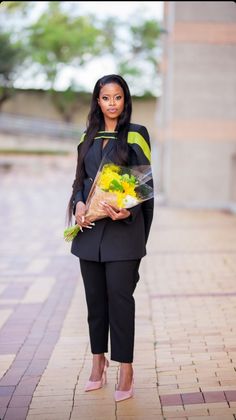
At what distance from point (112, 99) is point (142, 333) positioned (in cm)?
241

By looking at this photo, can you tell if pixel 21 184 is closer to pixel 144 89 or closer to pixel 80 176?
pixel 144 89

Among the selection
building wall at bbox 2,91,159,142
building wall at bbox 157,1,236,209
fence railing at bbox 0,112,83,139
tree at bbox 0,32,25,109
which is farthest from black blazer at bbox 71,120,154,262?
building wall at bbox 2,91,159,142

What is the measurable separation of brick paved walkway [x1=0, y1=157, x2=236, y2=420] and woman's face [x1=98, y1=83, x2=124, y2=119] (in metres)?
1.76

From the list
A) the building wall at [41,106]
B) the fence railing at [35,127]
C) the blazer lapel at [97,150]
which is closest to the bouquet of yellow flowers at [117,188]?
the blazer lapel at [97,150]

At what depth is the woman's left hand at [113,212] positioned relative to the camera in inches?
146

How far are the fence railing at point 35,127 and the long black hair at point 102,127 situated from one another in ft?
103

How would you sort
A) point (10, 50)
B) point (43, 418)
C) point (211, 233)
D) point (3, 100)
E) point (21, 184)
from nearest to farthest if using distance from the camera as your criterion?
point (43, 418) → point (211, 233) → point (21, 184) → point (10, 50) → point (3, 100)

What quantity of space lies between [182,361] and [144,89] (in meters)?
34.3

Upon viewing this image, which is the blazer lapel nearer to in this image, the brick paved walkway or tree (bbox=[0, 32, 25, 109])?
the brick paved walkway

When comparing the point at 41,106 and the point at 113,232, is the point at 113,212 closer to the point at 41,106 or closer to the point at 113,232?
the point at 113,232

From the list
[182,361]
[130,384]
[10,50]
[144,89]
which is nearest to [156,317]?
[182,361]

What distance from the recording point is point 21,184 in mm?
23453

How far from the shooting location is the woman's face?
12.9ft

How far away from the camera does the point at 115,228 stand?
3.93m
